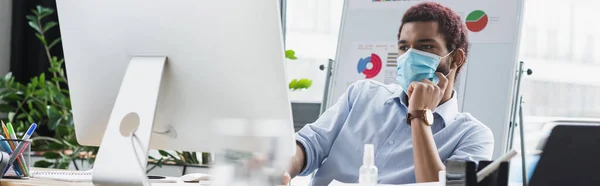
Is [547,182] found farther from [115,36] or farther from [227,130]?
[115,36]

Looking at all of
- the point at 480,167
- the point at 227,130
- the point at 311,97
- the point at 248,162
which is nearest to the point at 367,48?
the point at 311,97

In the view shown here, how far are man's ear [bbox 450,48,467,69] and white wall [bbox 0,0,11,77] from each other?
2.70m

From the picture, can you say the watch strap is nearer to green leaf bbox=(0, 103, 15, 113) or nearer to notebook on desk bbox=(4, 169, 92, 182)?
notebook on desk bbox=(4, 169, 92, 182)

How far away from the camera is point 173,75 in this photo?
4.79 ft

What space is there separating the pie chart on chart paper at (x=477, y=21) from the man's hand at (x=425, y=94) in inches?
16.9

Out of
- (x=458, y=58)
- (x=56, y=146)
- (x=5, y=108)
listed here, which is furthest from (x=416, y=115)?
(x=5, y=108)

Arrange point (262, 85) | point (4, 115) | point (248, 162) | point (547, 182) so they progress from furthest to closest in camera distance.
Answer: point (4, 115) < point (262, 85) < point (547, 182) < point (248, 162)

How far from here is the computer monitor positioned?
52.2 inches

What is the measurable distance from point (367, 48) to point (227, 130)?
5.62 feet

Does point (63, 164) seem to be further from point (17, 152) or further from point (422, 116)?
point (422, 116)

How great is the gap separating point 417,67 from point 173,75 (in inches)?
46.8


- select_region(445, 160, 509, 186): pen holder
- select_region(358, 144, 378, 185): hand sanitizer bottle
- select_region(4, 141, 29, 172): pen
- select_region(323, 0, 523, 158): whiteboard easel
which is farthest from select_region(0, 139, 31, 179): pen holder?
select_region(323, 0, 523, 158): whiteboard easel

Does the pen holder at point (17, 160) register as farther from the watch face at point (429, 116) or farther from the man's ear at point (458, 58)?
the man's ear at point (458, 58)

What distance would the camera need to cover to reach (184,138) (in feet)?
4.89
